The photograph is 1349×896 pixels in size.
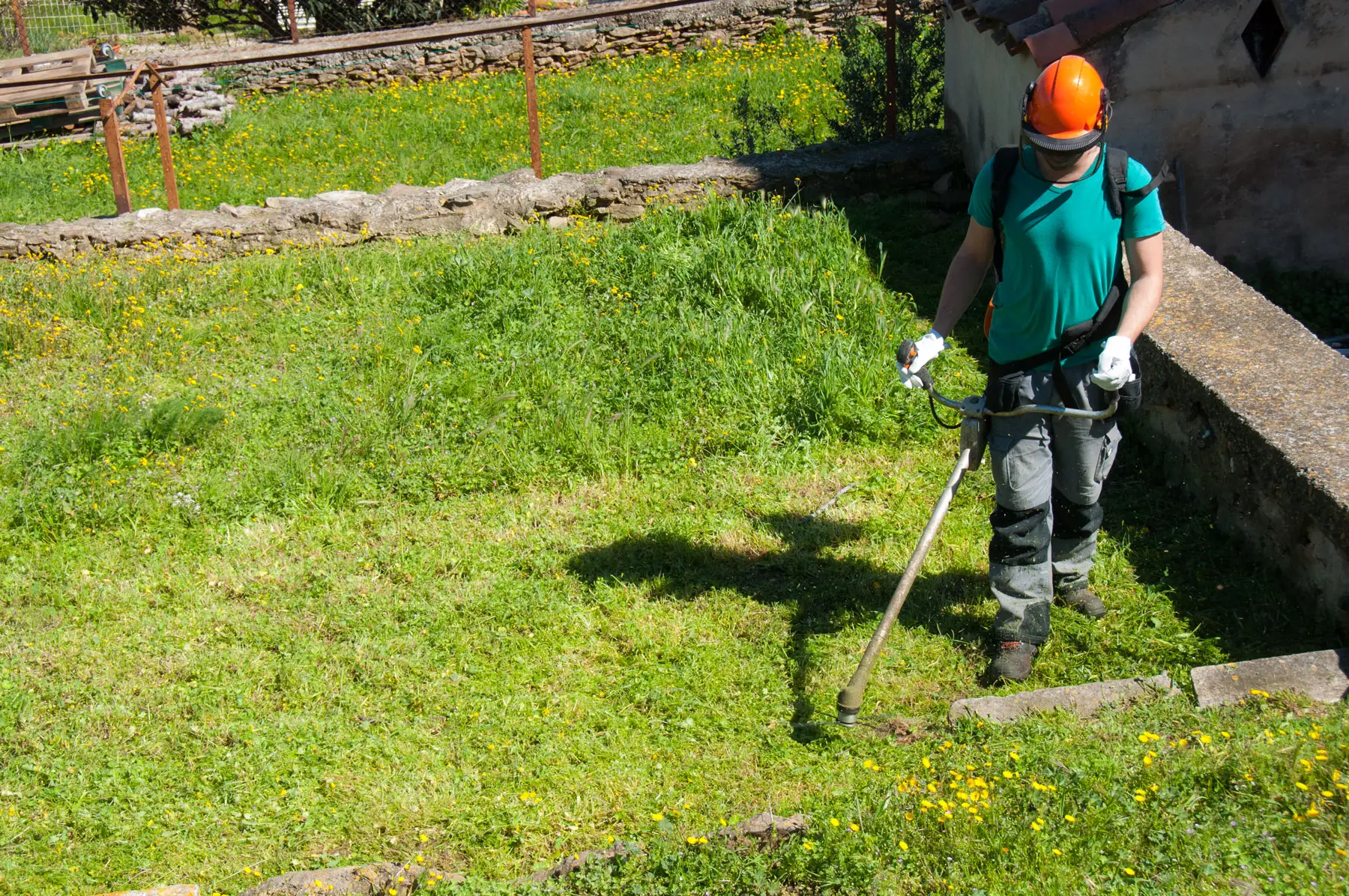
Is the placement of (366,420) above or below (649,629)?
above

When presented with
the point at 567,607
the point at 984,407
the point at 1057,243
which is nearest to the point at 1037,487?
the point at 984,407

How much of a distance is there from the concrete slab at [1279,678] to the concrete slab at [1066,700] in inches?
5.4

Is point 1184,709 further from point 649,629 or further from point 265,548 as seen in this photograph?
point 265,548

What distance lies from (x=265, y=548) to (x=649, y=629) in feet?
6.04

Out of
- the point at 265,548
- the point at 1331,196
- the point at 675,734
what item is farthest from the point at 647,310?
the point at 1331,196

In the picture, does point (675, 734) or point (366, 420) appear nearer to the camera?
point (675, 734)

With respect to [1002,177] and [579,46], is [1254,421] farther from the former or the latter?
[579,46]

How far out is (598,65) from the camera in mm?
14086

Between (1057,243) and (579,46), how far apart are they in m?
12.0

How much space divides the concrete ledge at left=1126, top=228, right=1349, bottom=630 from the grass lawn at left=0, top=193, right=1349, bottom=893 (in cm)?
18

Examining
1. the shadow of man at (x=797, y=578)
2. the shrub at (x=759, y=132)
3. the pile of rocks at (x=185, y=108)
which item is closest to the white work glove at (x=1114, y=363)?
the shadow of man at (x=797, y=578)

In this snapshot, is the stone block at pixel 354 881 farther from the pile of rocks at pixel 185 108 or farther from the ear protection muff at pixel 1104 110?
the pile of rocks at pixel 185 108

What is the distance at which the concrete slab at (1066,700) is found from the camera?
11.4ft

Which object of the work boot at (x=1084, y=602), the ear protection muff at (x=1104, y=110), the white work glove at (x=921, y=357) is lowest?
the work boot at (x=1084, y=602)
